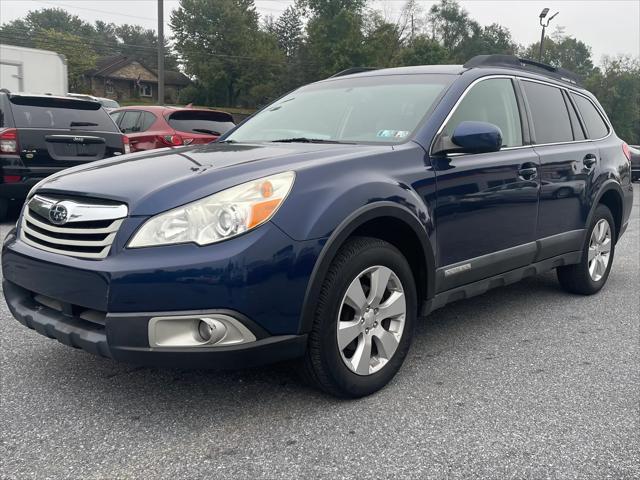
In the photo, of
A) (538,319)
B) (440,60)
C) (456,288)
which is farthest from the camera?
(440,60)

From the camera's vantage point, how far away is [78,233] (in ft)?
8.70

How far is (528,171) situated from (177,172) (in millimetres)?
2322

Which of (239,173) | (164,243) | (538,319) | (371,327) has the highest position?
(239,173)

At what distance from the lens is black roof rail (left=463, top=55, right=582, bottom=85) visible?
4145mm

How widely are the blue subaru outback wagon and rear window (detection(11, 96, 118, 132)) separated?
4418 millimetres

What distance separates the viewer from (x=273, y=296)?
2.51 m

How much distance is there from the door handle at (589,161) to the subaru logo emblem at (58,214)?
3.70 meters

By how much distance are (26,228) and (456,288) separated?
7.45 feet

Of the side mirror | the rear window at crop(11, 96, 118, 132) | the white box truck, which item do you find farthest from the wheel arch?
the white box truck

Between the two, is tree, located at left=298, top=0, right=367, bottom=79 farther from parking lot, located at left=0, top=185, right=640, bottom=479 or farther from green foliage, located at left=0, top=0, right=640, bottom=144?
parking lot, located at left=0, top=185, right=640, bottom=479

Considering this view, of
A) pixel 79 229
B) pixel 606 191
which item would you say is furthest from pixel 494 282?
pixel 79 229

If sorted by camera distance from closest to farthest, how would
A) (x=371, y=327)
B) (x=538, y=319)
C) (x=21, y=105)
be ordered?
(x=371, y=327) → (x=538, y=319) → (x=21, y=105)

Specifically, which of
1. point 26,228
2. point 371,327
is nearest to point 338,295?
point 371,327

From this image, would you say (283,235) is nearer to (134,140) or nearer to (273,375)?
(273,375)
